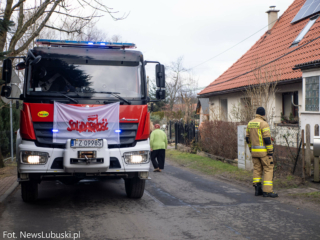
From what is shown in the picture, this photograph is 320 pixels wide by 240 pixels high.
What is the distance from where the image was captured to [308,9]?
58.4 feet

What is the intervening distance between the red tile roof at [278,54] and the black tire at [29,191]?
27.4ft

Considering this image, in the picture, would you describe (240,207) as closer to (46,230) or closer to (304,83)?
(46,230)

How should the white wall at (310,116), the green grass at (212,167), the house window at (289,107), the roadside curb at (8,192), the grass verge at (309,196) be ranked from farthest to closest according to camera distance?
the house window at (289,107) < the white wall at (310,116) < the green grass at (212,167) < the roadside curb at (8,192) < the grass verge at (309,196)

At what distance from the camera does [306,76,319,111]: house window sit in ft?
37.7

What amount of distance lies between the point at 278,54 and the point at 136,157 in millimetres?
12544

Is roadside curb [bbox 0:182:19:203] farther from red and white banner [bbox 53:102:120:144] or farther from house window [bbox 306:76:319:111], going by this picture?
house window [bbox 306:76:319:111]

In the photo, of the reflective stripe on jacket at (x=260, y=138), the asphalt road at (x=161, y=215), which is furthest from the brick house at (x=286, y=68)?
the asphalt road at (x=161, y=215)

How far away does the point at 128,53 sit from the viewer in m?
7.48

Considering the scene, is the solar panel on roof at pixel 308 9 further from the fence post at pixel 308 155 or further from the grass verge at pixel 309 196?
the grass verge at pixel 309 196

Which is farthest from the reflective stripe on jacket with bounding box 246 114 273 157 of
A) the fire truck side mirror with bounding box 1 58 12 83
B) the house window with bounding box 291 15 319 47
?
the house window with bounding box 291 15 319 47

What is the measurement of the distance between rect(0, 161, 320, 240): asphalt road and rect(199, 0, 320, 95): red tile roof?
6.36 m

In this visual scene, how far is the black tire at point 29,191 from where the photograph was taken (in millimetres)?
7354

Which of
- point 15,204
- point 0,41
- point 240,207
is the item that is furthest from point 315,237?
point 0,41

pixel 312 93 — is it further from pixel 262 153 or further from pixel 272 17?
pixel 272 17
